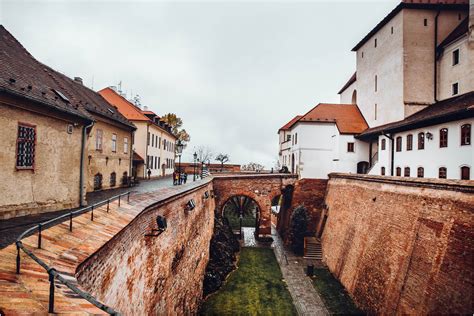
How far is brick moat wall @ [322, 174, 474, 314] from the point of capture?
928 cm

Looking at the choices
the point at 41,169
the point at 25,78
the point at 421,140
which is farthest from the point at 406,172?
the point at 25,78

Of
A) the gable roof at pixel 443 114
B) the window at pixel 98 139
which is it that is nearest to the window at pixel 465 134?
the gable roof at pixel 443 114

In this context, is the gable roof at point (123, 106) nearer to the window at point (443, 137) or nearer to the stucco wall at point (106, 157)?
the stucco wall at point (106, 157)

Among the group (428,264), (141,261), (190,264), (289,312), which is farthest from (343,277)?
(141,261)

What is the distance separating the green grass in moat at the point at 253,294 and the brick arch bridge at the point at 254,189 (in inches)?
205

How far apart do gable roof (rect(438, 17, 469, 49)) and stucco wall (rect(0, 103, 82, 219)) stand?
74.7ft

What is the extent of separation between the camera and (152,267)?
7992mm

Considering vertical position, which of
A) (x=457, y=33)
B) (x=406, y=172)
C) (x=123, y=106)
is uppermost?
(x=457, y=33)

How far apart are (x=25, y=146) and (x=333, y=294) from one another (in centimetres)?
1567

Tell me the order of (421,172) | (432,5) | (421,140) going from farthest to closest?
(432,5)
(421,140)
(421,172)

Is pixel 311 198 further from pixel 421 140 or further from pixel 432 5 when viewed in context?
pixel 432 5

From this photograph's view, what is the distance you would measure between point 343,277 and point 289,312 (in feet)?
16.7

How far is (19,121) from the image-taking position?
7.31 metres

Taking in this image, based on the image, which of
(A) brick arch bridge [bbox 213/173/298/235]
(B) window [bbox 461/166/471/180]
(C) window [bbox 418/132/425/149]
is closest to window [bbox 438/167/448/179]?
(B) window [bbox 461/166/471/180]
